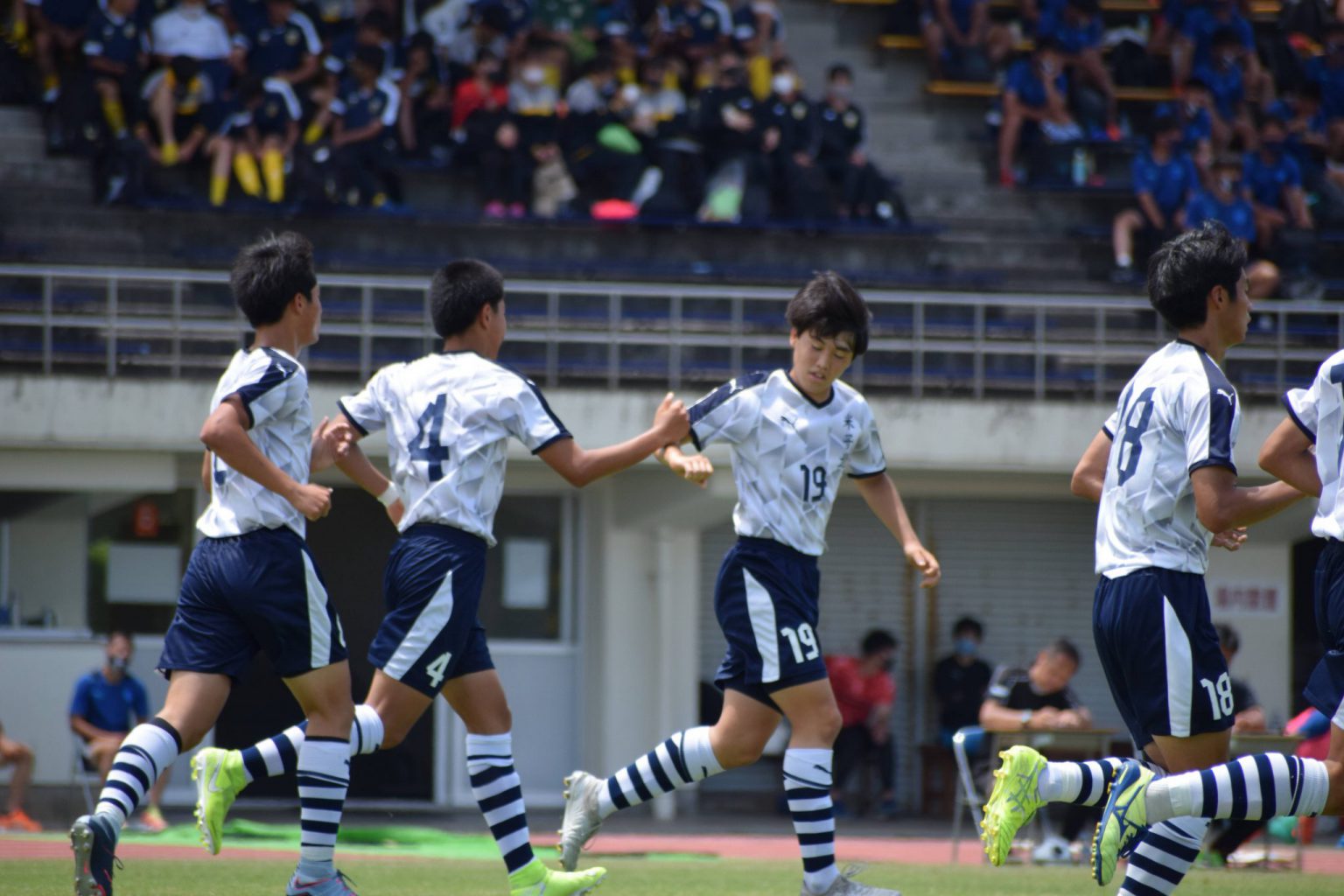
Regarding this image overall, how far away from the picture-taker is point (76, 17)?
740 inches

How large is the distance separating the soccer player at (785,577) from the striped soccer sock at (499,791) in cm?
62

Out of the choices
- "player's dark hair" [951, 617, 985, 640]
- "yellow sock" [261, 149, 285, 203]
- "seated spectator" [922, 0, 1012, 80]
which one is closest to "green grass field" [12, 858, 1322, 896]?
"player's dark hair" [951, 617, 985, 640]

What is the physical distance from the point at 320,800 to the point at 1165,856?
2.67 metres

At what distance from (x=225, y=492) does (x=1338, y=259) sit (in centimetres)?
1631

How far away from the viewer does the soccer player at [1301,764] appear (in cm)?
532

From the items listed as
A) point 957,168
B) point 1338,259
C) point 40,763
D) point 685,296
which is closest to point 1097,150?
point 957,168

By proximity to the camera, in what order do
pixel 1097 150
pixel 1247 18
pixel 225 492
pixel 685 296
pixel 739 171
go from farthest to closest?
1. pixel 1247 18
2. pixel 1097 150
3. pixel 739 171
4. pixel 685 296
5. pixel 225 492

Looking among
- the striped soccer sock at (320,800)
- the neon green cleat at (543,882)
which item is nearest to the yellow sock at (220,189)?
the striped soccer sock at (320,800)

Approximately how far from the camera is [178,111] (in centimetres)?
1830

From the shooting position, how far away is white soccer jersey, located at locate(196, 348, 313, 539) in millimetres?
5953

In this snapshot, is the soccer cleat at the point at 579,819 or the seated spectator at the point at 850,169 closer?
the soccer cleat at the point at 579,819

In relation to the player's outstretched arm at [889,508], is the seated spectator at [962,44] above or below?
above

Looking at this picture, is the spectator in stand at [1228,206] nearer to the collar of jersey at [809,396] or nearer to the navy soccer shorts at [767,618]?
the collar of jersey at [809,396]

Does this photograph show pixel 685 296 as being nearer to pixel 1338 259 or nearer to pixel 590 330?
pixel 590 330
